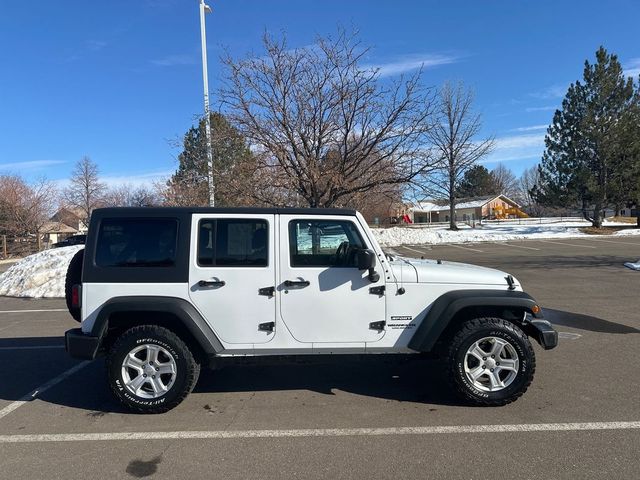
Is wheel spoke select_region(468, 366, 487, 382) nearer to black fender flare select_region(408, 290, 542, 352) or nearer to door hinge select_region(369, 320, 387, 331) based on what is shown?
black fender flare select_region(408, 290, 542, 352)

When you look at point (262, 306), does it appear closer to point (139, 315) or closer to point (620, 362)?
point (139, 315)

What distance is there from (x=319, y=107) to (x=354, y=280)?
1066 cm

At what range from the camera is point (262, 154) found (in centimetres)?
1452

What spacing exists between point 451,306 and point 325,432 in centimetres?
153

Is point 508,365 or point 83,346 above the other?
point 83,346

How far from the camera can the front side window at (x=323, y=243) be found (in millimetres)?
4559

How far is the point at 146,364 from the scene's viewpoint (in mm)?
4465

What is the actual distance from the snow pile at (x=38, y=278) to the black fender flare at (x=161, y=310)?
8859 mm

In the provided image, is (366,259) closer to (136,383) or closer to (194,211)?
(194,211)

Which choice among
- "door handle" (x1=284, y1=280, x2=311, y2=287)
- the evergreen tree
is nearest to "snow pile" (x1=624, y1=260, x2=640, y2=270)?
"door handle" (x1=284, y1=280, x2=311, y2=287)

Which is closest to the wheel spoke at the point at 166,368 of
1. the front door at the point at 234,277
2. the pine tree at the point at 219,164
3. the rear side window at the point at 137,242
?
the front door at the point at 234,277

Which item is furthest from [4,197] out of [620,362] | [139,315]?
[620,362]

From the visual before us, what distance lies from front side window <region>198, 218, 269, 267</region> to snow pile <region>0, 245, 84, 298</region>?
362 inches

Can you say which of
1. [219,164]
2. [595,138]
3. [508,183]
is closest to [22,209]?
[219,164]
